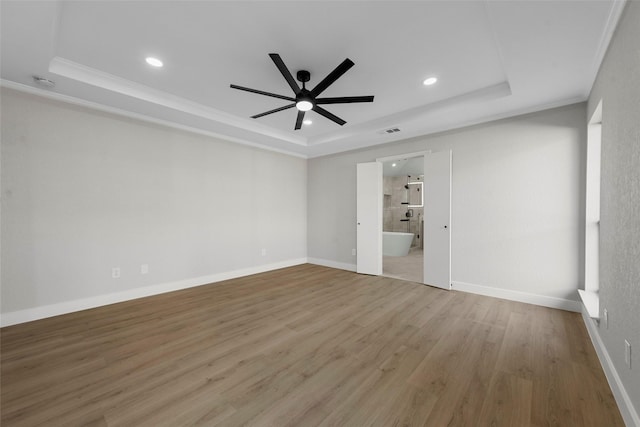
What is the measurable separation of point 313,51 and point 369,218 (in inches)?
127

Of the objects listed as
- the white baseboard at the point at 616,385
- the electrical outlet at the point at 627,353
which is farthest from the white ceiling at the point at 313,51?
the white baseboard at the point at 616,385

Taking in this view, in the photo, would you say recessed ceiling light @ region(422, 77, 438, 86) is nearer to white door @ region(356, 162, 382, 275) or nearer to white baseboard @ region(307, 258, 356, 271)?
white door @ region(356, 162, 382, 275)

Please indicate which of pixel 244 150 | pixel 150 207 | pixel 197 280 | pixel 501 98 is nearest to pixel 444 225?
pixel 501 98

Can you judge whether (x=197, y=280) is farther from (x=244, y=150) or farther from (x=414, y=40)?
(x=414, y=40)

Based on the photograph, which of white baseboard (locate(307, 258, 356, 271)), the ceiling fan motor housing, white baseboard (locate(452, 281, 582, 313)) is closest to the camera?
the ceiling fan motor housing

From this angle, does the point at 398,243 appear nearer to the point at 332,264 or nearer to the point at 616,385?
the point at 332,264

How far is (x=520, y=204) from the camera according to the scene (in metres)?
3.32

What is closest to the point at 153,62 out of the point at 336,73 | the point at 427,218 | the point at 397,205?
the point at 336,73

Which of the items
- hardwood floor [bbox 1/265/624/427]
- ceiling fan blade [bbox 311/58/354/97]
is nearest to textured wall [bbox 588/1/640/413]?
hardwood floor [bbox 1/265/624/427]

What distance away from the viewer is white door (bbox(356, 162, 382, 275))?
4.78 meters

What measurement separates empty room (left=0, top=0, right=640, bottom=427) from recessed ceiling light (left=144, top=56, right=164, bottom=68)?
0.05m

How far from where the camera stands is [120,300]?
332cm

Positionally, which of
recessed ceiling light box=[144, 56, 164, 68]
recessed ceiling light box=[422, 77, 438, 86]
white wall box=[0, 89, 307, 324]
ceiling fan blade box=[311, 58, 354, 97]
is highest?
recessed ceiling light box=[422, 77, 438, 86]

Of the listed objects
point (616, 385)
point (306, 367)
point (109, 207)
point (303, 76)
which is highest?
point (303, 76)
